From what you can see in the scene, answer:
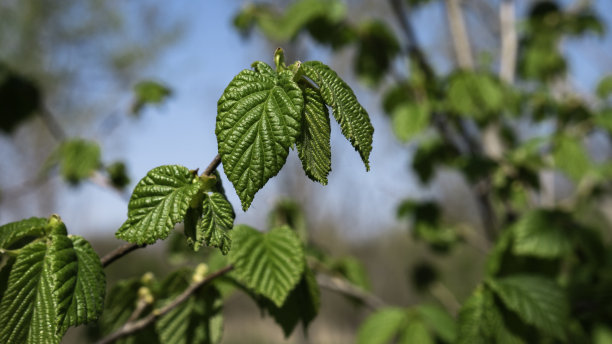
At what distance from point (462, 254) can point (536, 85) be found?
17.6ft

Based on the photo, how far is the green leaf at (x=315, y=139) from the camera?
0.47m

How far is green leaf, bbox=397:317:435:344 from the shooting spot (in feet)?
4.66

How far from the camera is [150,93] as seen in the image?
1919mm

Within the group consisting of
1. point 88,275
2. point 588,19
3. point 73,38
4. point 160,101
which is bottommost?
point 88,275

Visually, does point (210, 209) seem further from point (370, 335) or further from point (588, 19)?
point (588, 19)

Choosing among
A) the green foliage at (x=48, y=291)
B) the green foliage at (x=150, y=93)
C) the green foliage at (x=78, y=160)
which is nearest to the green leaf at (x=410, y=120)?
the green foliage at (x=150, y=93)

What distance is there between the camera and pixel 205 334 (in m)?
0.81

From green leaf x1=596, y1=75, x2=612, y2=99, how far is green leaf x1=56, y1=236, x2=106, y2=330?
2.07 meters

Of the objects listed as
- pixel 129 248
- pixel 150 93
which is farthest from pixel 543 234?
pixel 150 93

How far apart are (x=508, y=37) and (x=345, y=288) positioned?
1481mm

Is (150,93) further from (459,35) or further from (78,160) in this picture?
(459,35)

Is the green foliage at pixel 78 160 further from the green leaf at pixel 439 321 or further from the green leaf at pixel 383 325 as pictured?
the green leaf at pixel 439 321

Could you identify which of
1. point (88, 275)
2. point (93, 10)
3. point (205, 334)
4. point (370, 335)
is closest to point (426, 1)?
point (370, 335)

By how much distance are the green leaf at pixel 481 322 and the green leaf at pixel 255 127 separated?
2.10 feet
